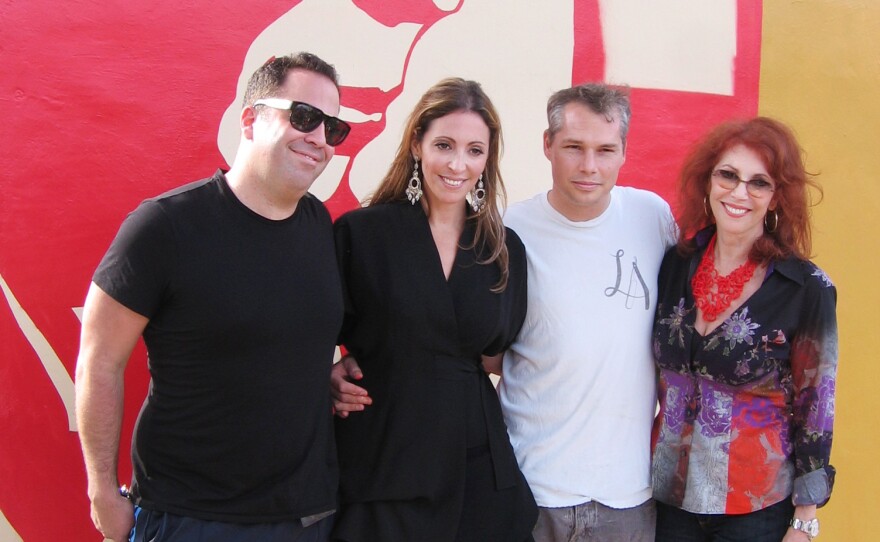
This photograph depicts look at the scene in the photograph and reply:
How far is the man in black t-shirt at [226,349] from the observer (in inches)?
76.0

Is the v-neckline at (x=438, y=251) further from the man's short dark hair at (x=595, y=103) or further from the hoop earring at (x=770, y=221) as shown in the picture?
the hoop earring at (x=770, y=221)

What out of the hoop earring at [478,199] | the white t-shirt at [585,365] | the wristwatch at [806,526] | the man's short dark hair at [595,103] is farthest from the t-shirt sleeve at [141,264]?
the wristwatch at [806,526]

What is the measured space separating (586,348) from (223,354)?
1074mm

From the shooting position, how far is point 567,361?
2365 millimetres

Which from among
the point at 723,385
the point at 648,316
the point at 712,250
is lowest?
the point at 723,385

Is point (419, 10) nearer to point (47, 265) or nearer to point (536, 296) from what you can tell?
point (536, 296)

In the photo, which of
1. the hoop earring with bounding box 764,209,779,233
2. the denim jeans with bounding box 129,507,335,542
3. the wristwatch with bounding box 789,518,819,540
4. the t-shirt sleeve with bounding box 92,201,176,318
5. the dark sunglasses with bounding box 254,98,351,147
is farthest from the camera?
the hoop earring with bounding box 764,209,779,233

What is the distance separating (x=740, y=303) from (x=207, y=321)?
59.6 inches

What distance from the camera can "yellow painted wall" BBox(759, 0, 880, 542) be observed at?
3.45 metres

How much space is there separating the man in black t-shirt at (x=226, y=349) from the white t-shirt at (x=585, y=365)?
65 cm

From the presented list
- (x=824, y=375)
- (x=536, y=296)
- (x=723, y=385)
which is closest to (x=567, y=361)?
(x=536, y=296)

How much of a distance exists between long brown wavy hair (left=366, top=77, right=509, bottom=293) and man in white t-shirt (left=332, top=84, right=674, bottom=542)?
0.60 ft

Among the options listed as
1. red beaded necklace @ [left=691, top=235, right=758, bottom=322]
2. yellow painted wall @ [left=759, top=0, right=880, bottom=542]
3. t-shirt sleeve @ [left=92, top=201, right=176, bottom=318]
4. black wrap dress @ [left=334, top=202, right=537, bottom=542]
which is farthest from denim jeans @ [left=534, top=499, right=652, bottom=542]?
yellow painted wall @ [left=759, top=0, right=880, bottom=542]

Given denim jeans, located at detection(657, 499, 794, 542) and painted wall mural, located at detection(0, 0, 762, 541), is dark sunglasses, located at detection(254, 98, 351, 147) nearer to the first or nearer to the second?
painted wall mural, located at detection(0, 0, 762, 541)
